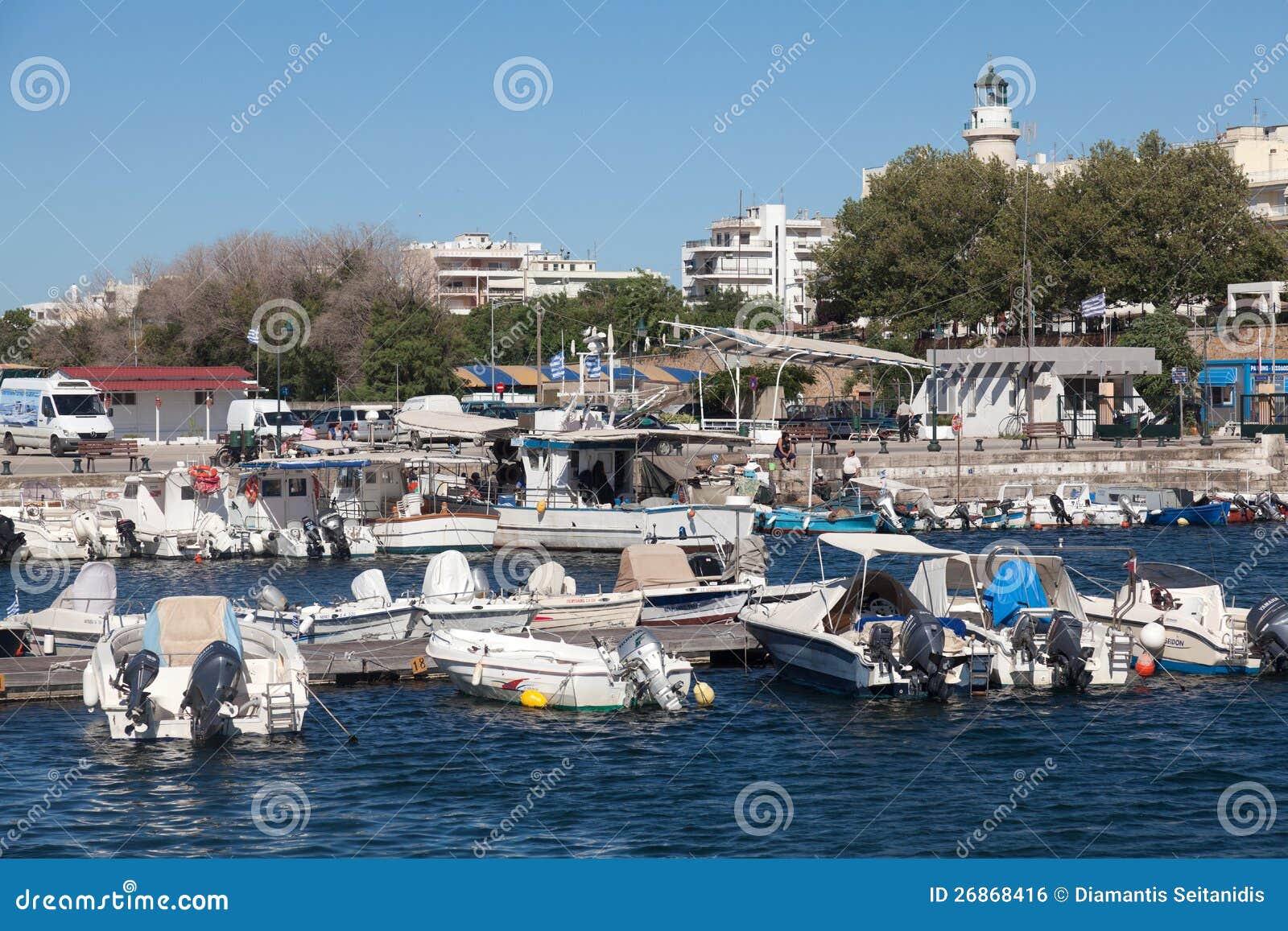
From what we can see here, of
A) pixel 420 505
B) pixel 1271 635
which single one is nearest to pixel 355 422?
pixel 420 505

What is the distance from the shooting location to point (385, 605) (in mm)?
24188

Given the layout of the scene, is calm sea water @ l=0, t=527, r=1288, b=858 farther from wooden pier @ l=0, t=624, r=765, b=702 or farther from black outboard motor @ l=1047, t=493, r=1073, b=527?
black outboard motor @ l=1047, t=493, r=1073, b=527

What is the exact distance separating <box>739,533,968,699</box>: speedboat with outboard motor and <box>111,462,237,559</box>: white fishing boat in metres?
18.0

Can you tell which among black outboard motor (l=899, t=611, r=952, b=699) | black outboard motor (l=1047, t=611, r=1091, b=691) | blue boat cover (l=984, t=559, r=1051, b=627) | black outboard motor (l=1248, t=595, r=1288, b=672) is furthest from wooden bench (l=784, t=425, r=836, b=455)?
black outboard motor (l=899, t=611, r=952, b=699)

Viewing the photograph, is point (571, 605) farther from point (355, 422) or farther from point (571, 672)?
point (355, 422)

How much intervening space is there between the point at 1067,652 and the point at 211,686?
11.4 metres

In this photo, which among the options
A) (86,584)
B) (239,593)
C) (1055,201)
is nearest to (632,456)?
(239,593)

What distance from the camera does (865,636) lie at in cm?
2120

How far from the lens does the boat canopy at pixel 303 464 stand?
37656 mm

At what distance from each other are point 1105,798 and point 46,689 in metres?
14.0

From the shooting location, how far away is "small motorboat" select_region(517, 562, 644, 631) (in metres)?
24.3

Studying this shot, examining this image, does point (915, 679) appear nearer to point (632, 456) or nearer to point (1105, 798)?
point (1105, 798)

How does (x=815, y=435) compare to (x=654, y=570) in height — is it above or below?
above

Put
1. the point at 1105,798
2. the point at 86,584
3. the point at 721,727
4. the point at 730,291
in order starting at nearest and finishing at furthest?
1. the point at 1105,798
2. the point at 721,727
3. the point at 86,584
4. the point at 730,291
